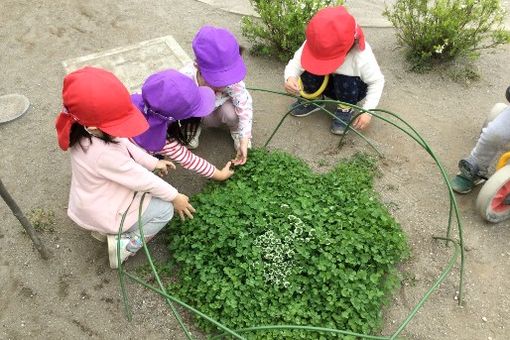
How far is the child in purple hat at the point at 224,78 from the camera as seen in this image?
284 centimetres

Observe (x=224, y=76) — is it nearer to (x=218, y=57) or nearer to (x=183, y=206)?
(x=218, y=57)

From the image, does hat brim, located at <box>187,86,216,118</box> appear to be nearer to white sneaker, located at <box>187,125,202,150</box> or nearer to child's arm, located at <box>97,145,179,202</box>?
child's arm, located at <box>97,145,179,202</box>

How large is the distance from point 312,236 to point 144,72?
95.0 inches

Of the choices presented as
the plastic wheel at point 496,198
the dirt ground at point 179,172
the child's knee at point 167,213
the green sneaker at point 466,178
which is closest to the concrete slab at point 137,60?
the dirt ground at point 179,172

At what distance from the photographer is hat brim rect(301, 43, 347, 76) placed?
3275 millimetres

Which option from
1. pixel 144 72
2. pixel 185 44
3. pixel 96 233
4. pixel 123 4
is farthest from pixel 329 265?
pixel 123 4

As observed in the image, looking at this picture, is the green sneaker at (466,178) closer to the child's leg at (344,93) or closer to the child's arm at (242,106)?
the child's leg at (344,93)

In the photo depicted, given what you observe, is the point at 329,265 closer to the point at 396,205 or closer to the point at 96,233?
the point at 396,205

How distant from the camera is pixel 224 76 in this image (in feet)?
9.55

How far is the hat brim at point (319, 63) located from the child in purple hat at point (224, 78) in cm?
52

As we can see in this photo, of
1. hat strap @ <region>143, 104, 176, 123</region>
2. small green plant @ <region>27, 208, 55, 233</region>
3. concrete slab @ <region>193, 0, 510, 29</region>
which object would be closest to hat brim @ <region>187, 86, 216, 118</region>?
hat strap @ <region>143, 104, 176, 123</region>

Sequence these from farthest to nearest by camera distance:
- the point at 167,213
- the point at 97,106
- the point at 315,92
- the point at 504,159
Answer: the point at 315,92, the point at 504,159, the point at 167,213, the point at 97,106

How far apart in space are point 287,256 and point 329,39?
155 cm

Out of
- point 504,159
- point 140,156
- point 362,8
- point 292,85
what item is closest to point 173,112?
point 140,156
